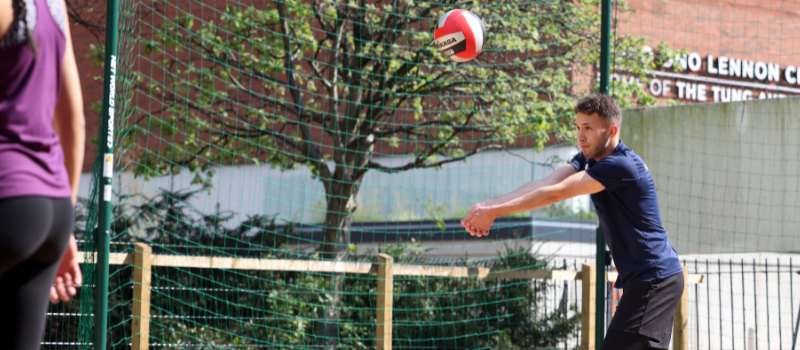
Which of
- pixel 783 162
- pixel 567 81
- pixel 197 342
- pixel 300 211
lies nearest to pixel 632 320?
pixel 783 162

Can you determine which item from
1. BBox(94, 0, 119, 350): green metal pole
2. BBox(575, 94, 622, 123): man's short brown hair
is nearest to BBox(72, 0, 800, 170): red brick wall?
BBox(94, 0, 119, 350): green metal pole

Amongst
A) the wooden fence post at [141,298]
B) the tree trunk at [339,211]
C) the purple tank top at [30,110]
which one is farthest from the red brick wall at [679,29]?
the purple tank top at [30,110]

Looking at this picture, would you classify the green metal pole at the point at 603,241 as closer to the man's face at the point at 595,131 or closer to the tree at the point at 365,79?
the man's face at the point at 595,131

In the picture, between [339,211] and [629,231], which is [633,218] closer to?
[629,231]

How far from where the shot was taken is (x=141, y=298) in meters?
8.02

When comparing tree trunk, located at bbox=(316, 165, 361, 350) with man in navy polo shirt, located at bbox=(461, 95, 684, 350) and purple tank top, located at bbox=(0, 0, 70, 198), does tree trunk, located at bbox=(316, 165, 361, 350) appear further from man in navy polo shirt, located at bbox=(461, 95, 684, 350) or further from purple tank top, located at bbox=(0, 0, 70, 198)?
purple tank top, located at bbox=(0, 0, 70, 198)

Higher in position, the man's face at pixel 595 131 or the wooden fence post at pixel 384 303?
the man's face at pixel 595 131

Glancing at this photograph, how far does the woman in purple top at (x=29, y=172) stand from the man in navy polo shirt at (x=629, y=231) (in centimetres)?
294

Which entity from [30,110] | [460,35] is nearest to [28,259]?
[30,110]

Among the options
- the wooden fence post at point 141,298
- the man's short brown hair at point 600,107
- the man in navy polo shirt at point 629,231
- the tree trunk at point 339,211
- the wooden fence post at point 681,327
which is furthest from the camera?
the tree trunk at point 339,211

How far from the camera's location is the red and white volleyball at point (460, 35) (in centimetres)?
877

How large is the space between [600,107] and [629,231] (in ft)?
1.96

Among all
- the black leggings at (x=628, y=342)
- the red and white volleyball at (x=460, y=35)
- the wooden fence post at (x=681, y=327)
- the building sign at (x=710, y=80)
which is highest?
the building sign at (x=710, y=80)

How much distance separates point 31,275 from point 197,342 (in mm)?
9062
